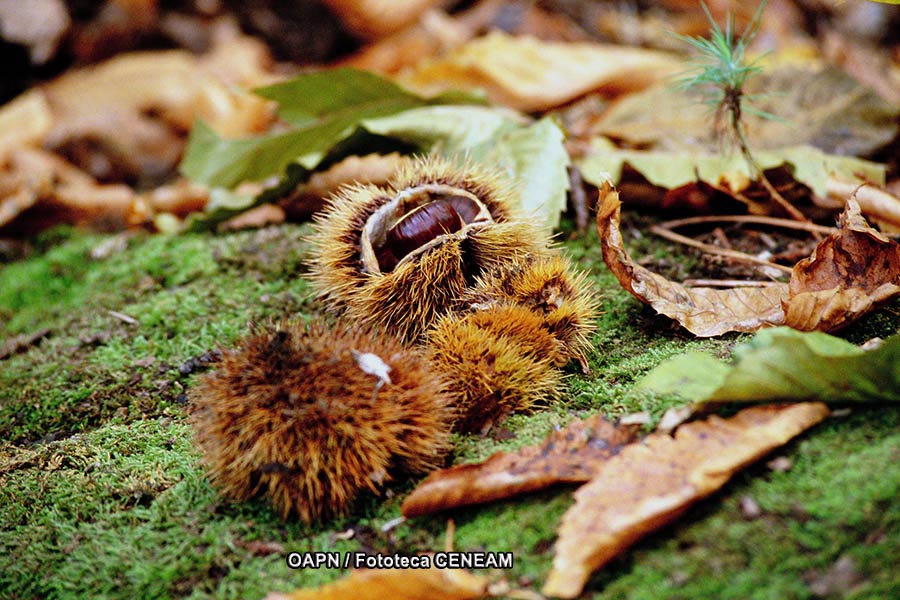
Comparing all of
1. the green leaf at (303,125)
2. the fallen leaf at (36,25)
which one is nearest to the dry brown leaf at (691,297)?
the green leaf at (303,125)

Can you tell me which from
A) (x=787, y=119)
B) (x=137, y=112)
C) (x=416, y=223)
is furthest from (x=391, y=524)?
(x=137, y=112)

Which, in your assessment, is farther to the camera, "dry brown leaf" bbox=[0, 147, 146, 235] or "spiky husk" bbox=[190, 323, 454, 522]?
"dry brown leaf" bbox=[0, 147, 146, 235]

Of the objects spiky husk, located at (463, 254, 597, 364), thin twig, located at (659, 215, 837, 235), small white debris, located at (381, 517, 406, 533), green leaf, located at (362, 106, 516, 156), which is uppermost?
green leaf, located at (362, 106, 516, 156)

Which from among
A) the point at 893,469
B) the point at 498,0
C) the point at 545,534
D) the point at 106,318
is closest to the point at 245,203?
the point at 106,318

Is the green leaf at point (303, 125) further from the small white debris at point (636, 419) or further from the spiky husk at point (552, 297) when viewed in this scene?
the small white debris at point (636, 419)

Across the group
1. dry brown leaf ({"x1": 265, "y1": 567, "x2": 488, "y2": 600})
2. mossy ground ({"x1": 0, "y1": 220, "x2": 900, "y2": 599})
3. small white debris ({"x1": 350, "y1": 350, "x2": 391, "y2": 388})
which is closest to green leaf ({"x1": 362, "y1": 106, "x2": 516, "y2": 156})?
mossy ground ({"x1": 0, "y1": 220, "x2": 900, "y2": 599})

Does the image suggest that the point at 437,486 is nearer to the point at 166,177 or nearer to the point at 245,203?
the point at 245,203

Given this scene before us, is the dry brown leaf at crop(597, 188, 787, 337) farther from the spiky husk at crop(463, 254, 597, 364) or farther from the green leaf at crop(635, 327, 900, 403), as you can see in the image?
the green leaf at crop(635, 327, 900, 403)

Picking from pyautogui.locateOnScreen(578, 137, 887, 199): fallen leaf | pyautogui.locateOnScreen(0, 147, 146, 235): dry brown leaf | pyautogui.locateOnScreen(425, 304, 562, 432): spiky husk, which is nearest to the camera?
pyautogui.locateOnScreen(425, 304, 562, 432): spiky husk
